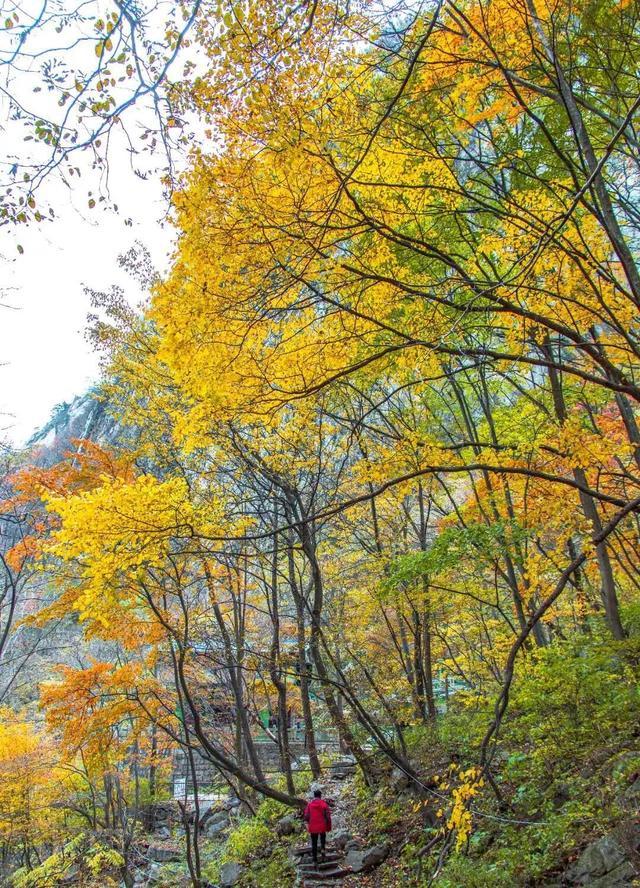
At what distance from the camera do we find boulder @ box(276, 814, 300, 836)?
9.52 metres

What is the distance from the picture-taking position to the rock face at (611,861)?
140 inches

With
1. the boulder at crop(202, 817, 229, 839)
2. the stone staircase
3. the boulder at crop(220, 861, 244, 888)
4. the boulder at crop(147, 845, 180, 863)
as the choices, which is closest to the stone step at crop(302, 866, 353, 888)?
the stone staircase

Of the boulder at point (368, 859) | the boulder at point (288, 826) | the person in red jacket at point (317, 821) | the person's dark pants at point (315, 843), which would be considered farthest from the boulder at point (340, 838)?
the boulder at point (288, 826)

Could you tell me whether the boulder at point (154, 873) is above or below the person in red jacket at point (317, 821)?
below

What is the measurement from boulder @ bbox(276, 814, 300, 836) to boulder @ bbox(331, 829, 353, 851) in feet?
4.37

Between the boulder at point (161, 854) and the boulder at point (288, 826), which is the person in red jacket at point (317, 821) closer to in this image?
the boulder at point (288, 826)

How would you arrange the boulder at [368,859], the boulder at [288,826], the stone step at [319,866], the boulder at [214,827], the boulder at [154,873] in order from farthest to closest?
the boulder at [214,827] → the boulder at [154,873] → the boulder at [288,826] → the stone step at [319,866] → the boulder at [368,859]

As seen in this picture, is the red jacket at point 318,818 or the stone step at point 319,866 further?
the red jacket at point 318,818

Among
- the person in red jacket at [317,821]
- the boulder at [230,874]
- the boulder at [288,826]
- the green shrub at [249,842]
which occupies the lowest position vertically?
the boulder at [230,874]

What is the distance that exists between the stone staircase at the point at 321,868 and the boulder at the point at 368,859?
10 cm

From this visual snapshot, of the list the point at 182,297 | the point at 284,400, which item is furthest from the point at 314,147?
the point at 284,400

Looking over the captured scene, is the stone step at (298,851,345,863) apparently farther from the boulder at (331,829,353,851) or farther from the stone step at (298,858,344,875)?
the boulder at (331,829,353,851)

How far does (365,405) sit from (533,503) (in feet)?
11.1

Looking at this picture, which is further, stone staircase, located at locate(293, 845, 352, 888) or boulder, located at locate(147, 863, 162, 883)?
boulder, located at locate(147, 863, 162, 883)
